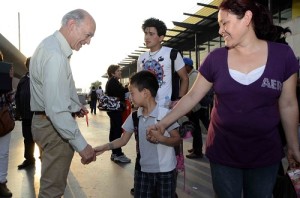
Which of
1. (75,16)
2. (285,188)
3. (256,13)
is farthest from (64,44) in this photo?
(285,188)

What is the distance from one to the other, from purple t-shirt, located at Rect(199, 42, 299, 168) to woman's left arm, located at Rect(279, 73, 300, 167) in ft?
0.16

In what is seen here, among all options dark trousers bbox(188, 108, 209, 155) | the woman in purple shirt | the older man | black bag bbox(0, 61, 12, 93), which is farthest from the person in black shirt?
the woman in purple shirt

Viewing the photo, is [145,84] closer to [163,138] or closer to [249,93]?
[163,138]

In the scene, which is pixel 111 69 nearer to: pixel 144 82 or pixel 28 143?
pixel 28 143

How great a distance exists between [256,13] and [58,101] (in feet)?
4.83

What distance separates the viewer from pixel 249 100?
6.75ft

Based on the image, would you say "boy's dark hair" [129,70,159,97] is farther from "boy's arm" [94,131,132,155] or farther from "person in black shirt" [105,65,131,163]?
"person in black shirt" [105,65,131,163]

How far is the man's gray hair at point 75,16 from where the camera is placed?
2809 millimetres

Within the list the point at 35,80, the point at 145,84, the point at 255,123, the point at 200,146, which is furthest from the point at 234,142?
the point at 200,146

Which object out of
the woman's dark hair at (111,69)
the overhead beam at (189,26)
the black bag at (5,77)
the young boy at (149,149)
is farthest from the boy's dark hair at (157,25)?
the overhead beam at (189,26)

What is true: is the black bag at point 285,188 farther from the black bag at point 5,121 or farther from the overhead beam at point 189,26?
the overhead beam at point 189,26

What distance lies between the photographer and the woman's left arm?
2164mm

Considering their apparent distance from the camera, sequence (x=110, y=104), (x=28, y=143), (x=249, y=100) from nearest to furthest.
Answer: (x=249, y=100)
(x=28, y=143)
(x=110, y=104)

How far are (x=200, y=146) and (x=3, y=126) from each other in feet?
12.3
